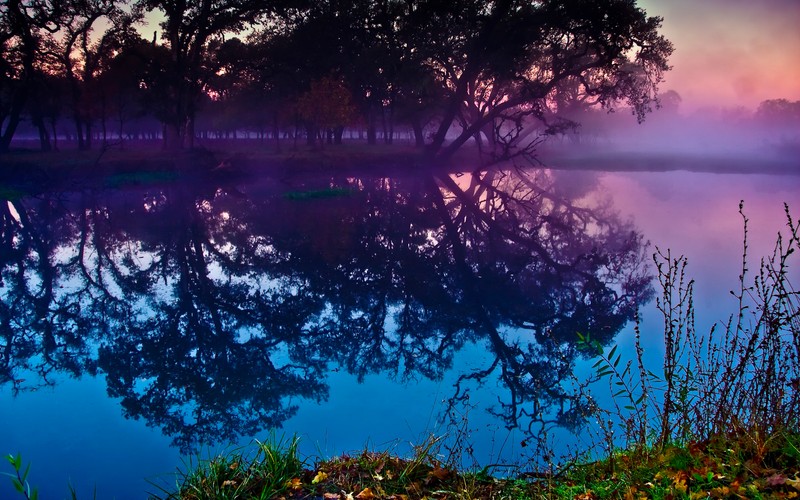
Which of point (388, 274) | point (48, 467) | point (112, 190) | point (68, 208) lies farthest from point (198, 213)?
point (48, 467)

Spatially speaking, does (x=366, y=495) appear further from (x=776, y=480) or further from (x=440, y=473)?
(x=776, y=480)

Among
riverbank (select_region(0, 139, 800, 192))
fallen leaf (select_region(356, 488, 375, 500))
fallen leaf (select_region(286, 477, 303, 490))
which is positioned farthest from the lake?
riverbank (select_region(0, 139, 800, 192))

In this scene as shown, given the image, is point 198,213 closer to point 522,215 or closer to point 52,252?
point 52,252

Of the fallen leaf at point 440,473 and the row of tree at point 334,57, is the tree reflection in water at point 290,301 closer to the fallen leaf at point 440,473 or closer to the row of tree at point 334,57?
the fallen leaf at point 440,473

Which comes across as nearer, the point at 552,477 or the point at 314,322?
the point at 552,477

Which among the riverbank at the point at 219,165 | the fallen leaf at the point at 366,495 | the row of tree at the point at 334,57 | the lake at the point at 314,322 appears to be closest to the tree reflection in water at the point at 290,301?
the lake at the point at 314,322

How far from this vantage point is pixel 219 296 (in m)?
13.4

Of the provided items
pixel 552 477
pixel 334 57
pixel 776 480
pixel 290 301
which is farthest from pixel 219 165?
pixel 776 480

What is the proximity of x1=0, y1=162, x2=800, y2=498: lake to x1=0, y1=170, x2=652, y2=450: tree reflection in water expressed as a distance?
0.19ft

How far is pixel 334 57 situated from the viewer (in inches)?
1945

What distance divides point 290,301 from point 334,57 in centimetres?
4086

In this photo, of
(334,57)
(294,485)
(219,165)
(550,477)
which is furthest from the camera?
(334,57)

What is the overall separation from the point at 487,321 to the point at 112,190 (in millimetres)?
29854

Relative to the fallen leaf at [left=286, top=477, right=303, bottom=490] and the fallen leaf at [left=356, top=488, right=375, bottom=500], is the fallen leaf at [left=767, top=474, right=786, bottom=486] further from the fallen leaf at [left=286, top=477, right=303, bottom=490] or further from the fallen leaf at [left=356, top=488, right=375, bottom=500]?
the fallen leaf at [left=286, top=477, right=303, bottom=490]
